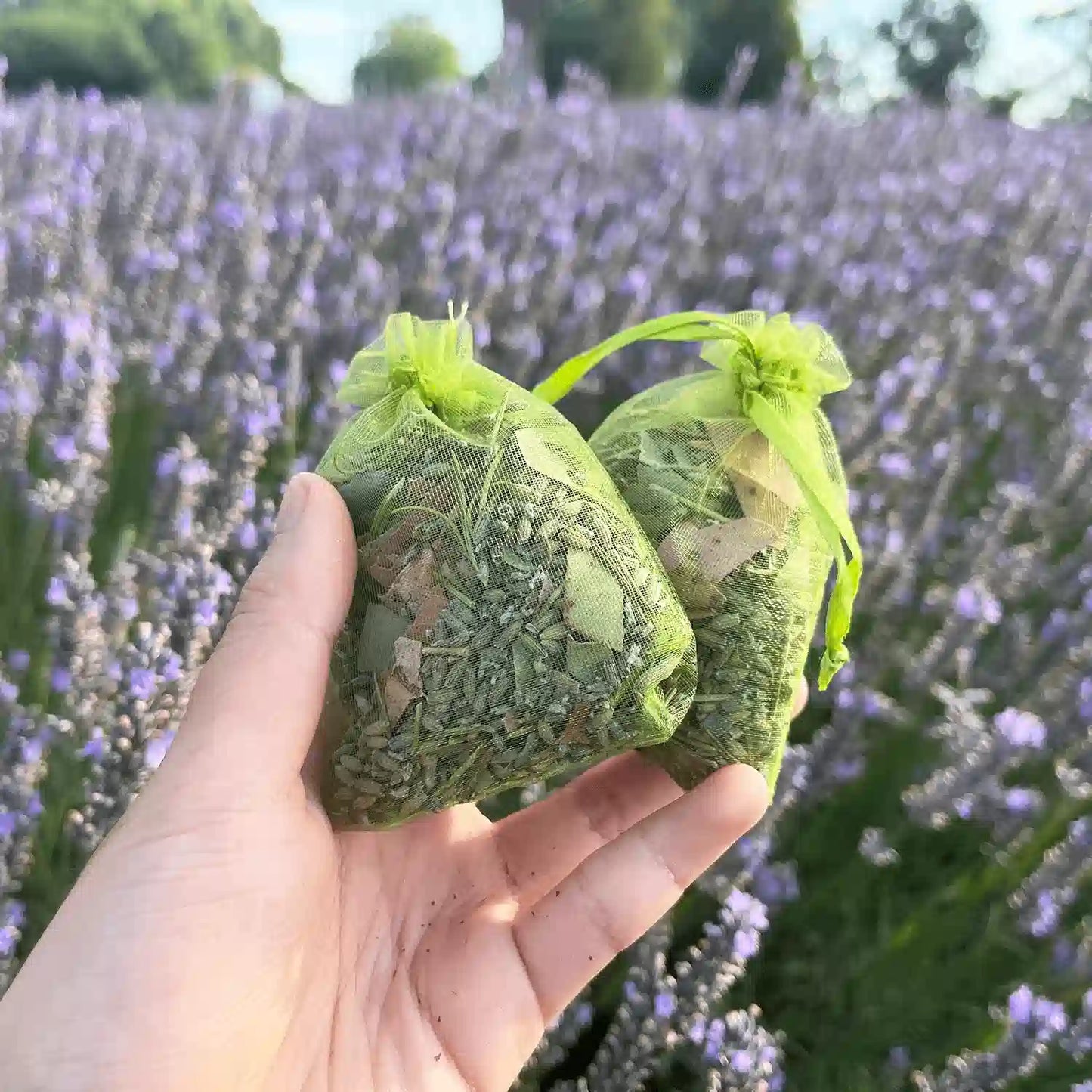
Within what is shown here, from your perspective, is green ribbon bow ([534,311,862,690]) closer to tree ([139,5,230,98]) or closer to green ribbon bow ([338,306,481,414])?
green ribbon bow ([338,306,481,414])

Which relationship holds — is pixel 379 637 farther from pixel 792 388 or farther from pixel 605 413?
pixel 605 413

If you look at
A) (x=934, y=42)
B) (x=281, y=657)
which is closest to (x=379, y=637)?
(x=281, y=657)

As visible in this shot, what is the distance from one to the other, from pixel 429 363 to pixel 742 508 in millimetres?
291

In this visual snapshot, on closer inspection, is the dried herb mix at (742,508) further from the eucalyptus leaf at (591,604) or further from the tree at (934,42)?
the tree at (934,42)

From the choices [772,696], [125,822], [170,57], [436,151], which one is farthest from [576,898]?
[170,57]

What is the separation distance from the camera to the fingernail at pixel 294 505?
2.45 feet

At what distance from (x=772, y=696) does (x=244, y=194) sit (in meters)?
1.60

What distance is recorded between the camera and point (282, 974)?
78 centimetres

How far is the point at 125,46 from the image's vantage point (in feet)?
18.3

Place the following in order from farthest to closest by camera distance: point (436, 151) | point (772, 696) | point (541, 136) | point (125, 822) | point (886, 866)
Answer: point (541, 136), point (436, 151), point (886, 866), point (772, 696), point (125, 822)

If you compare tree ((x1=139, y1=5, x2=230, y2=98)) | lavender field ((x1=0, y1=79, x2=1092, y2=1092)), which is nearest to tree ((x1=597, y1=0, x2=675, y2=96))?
tree ((x1=139, y1=5, x2=230, y2=98))

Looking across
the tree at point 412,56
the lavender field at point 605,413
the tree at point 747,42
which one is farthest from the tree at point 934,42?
the lavender field at point 605,413

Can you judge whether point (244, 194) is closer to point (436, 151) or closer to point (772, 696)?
point (436, 151)

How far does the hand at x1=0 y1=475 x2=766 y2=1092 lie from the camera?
69cm
